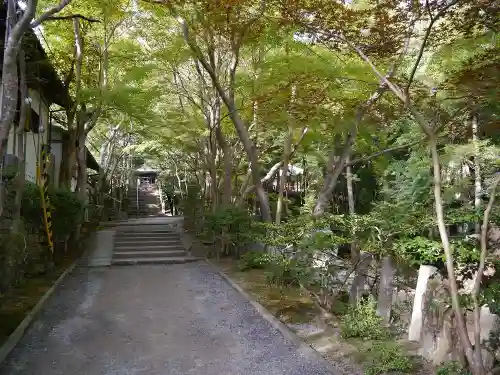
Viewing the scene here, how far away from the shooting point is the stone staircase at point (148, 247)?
13.9 metres

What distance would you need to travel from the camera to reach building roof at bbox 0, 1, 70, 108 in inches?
383

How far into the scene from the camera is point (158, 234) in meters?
17.9

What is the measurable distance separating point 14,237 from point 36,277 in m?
5.11

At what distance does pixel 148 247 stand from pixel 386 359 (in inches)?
463

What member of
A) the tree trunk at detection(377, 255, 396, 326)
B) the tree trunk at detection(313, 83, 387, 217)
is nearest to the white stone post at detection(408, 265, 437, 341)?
the tree trunk at detection(377, 255, 396, 326)

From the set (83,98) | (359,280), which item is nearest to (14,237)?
(359,280)

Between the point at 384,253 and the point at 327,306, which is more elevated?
the point at 384,253

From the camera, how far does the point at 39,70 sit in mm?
12203

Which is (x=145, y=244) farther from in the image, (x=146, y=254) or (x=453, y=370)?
(x=453, y=370)

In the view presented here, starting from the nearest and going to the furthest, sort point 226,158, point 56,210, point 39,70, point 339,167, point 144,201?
1. point 339,167
2. point 56,210
3. point 39,70
4. point 226,158
5. point 144,201

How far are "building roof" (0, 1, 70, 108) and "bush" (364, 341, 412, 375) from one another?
837cm

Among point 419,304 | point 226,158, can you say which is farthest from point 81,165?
point 419,304

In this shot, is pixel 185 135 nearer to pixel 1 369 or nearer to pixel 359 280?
→ pixel 359 280

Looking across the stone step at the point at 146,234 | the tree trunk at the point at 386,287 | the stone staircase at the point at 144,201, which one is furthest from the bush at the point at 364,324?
the stone staircase at the point at 144,201
